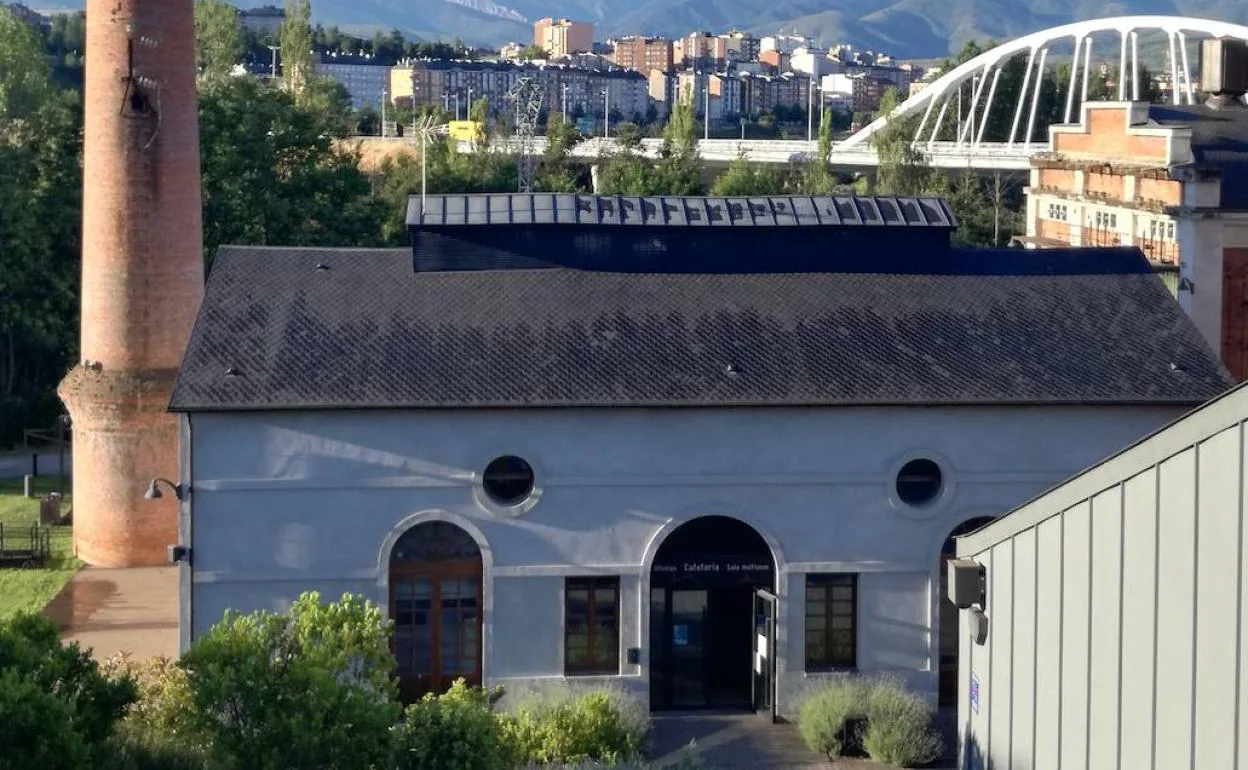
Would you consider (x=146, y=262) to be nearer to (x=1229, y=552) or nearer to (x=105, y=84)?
Answer: (x=105, y=84)

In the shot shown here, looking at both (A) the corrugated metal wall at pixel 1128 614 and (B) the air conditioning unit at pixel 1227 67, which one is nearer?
(A) the corrugated metal wall at pixel 1128 614

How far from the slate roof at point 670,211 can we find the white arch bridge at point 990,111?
57.5m

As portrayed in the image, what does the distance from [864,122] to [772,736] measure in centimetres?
15780

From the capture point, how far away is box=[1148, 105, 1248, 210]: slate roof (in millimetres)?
37188

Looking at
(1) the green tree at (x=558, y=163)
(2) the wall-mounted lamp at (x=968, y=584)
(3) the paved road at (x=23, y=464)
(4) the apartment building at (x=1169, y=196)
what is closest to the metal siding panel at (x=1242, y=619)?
(2) the wall-mounted lamp at (x=968, y=584)

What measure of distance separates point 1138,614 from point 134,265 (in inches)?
924

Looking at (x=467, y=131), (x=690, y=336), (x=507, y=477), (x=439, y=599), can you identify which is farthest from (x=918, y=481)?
(x=467, y=131)

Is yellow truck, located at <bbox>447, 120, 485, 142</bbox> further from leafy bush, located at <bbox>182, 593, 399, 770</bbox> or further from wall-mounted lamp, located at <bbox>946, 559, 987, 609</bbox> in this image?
wall-mounted lamp, located at <bbox>946, 559, 987, 609</bbox>

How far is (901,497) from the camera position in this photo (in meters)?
26.8

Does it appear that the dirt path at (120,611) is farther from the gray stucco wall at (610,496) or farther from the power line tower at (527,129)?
the power line tower at (527,129)

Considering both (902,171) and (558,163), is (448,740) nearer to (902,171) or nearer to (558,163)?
(902,171)

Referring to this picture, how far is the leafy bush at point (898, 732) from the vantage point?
24.2 meters

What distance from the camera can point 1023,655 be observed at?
54.5ft

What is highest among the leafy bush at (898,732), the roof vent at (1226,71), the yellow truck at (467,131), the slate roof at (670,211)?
the yellow truck at (467,131)
